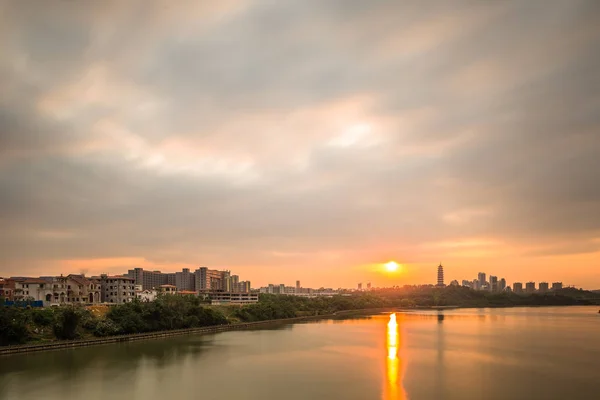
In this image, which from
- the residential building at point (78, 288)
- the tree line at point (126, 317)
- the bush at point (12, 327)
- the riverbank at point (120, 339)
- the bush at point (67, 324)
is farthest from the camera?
the residential building at point (78, 288)

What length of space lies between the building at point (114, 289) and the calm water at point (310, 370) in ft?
74.4

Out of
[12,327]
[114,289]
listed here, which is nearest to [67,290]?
[114,289]

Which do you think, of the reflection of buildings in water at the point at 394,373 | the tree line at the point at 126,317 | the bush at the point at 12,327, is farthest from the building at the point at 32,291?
the reflection of buildings in water at the point at 394,373

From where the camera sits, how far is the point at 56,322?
1204 inches

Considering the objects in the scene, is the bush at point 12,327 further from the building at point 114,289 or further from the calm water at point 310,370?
the building at point 114,289

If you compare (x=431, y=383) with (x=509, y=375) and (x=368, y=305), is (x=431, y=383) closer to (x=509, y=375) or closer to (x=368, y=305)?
(x=509, y=375)

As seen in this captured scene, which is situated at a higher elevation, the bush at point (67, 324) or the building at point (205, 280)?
the bush at point (67, 324)

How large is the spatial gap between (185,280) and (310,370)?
107m

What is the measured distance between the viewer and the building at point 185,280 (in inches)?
4866

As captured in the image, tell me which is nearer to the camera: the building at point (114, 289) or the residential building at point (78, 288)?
the residential building at point (78, 288)

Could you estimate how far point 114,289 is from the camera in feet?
180

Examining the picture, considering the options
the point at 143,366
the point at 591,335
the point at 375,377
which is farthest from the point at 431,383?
the point at 591,335

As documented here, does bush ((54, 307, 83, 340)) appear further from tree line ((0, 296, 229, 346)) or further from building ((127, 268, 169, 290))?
building ((127, 268, 169, 290))

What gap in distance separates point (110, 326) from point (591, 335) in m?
42.2
